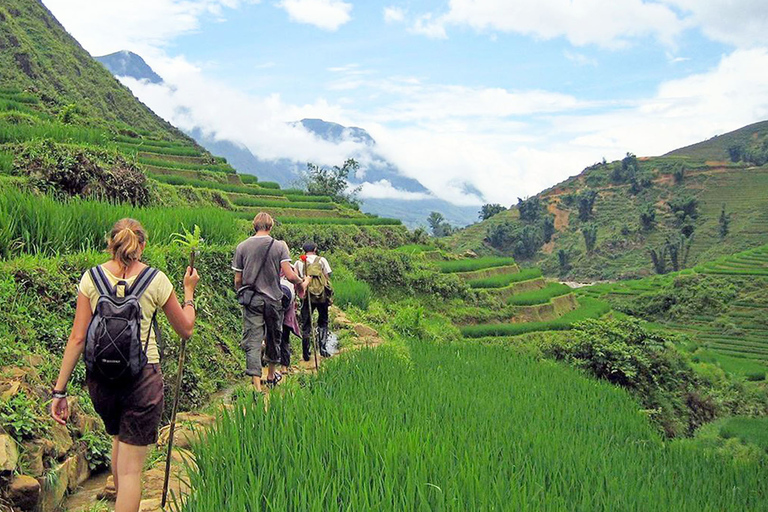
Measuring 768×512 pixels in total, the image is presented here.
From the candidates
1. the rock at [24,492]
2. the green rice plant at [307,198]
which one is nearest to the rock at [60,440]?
the rock at [24,492]

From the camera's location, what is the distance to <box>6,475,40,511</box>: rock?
3.01m

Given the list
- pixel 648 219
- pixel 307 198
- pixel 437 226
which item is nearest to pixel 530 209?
pixel 437 226

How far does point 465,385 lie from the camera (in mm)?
6496

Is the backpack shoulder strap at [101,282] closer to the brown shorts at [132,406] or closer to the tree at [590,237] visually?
the brown shorts at [132,406]

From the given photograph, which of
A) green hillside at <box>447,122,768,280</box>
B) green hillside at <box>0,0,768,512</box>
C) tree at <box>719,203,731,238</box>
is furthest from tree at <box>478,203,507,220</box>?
green hillside at <box>0,0,768,512</box>

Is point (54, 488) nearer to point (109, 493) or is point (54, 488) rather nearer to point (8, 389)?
point (109, 493)

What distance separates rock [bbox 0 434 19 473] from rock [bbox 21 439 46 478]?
10 centimetres

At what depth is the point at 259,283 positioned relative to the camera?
5590 mm

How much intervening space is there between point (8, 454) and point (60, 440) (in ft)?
2.15

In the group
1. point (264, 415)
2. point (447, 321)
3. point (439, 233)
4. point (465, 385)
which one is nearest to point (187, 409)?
point (264, 415)

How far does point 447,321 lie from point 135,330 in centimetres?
1841

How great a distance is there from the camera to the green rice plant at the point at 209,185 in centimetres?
1918

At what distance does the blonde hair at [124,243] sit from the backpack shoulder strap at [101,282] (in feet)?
0.34

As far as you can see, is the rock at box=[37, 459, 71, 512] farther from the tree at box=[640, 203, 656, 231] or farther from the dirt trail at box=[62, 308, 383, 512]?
the tree at box=[640, 203, 656, 231]
